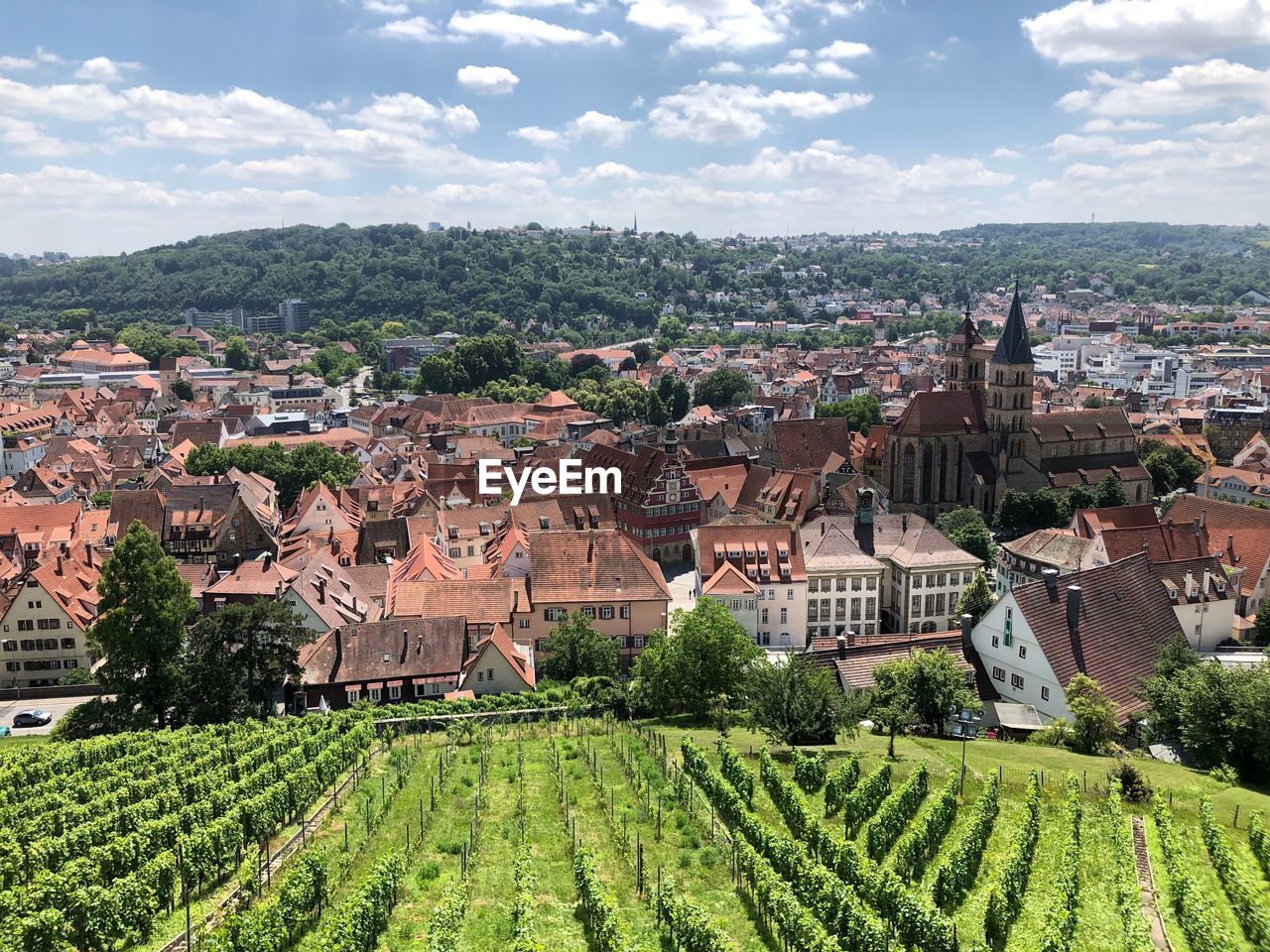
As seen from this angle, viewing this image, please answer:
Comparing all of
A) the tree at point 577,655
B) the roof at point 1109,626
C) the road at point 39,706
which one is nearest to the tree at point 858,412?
the roof at point 1109,626

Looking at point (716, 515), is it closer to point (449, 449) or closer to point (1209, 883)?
point (449, 449)

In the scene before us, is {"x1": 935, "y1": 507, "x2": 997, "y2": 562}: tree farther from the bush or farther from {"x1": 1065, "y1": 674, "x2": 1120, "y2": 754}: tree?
the bush

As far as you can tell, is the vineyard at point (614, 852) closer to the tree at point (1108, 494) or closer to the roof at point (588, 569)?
the roof at point (588, 569)

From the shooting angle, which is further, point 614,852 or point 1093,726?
point 1093,726

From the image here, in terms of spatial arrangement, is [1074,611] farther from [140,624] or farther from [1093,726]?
[140,624]

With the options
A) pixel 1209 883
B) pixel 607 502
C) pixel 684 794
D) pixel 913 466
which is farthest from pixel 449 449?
pixel 1209 883

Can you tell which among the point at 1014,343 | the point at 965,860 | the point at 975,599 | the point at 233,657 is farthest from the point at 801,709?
the point at 1014,343
